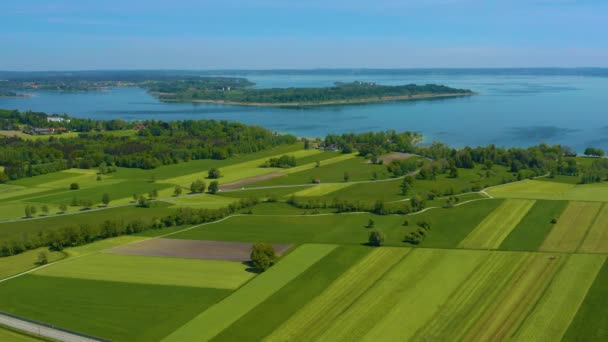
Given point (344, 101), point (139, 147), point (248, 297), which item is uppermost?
point (344, 101)

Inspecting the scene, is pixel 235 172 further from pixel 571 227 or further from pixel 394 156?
pixel 571 227

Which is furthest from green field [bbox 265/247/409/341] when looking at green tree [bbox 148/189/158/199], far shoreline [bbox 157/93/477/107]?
far shoreline [bbox 157/93/477/107]

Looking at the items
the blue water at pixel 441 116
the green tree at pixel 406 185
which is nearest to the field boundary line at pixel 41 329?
the green tree at pixel 406 185

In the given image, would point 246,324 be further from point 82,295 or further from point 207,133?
point 207,133

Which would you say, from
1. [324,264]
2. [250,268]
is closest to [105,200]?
[250,268]

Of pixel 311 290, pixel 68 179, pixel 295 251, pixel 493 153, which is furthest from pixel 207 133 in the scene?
pixel 311 290

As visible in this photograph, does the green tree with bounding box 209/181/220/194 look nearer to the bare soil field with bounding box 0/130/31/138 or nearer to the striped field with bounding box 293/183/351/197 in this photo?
the striped field with bounding box 293/183/351/197
